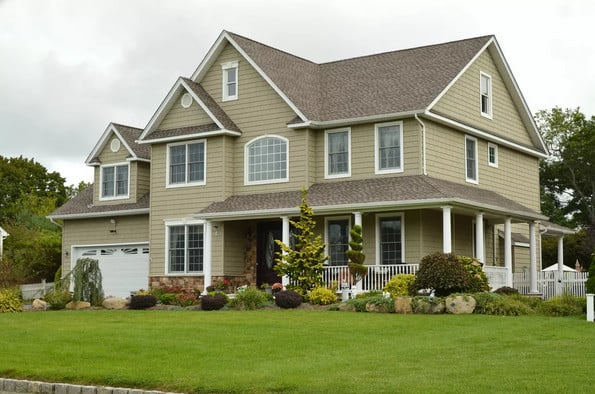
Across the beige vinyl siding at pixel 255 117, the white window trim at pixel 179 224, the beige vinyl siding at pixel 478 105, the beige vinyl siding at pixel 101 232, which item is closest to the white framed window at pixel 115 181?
the beige vinyl siding at pixel 101 232

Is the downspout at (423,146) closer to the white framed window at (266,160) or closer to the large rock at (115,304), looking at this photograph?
the white framed window at (266,160)

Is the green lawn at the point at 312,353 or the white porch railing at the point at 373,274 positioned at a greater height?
the white porch railing at the point at 373,274

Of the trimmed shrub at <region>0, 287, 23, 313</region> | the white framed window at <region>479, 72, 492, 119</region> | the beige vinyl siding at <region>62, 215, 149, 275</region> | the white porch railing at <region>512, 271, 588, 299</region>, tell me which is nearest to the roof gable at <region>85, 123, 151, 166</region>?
the beige vinyl siding at <region>62, 215, 149, 275</region>

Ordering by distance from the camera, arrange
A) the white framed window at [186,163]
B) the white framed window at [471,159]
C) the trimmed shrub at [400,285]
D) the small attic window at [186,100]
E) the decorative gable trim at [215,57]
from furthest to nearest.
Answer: the small attic window at [186,100]
the white framed window at [186,163]
the white framed window at [471,159]
the decorative gable trim at [215,57]
the trimmed shrub at [400,285]

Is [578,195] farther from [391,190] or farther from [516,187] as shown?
[391,190]

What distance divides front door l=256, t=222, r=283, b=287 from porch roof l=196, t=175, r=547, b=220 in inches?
55.3

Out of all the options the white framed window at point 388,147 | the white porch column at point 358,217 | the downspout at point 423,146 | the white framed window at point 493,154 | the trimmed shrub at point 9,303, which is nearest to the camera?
the white porch column at point 358,217

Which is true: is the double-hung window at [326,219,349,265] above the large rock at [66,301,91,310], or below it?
above

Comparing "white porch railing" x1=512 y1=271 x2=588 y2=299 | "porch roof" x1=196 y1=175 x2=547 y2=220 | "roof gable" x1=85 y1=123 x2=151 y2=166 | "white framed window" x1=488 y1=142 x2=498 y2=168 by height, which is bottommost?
"white porch railing" x1=512 y1=271 x2=588 y2=299

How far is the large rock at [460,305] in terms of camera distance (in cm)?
A: 2211

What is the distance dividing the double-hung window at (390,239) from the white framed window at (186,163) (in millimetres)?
6860

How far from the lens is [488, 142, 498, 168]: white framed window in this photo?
32.8 meters

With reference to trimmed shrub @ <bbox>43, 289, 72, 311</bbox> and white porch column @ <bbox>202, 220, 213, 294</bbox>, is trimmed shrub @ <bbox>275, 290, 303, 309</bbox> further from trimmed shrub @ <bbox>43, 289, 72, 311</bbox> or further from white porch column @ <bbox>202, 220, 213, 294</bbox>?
trimmed shrub @ <bbox>43, 289, 72, 311</bbox>

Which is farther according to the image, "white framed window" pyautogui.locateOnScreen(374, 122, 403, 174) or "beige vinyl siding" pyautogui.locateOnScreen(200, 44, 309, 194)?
"beige vinyl siding" pyautogui.locateOnScreen(200, 44, 309, 194)
